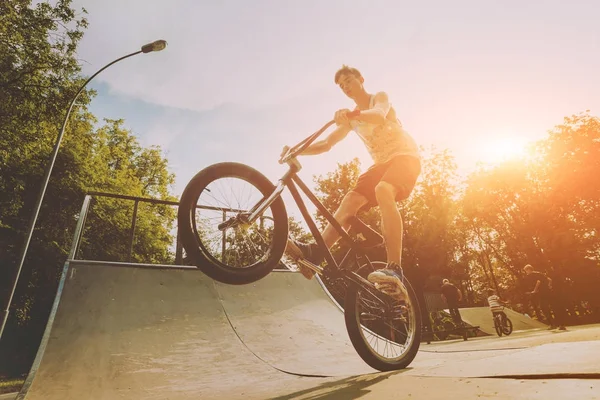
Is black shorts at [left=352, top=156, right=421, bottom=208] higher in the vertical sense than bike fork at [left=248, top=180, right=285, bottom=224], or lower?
higher

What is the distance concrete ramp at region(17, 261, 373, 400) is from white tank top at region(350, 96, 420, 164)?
85.2 inches

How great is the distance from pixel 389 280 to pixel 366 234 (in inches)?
22.8

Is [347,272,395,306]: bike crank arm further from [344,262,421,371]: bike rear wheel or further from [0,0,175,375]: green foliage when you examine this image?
[0,0,175,375]: green foliage

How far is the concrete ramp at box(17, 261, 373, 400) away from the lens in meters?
3.39

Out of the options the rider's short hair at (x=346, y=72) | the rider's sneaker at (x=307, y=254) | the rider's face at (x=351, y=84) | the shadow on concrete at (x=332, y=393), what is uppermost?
the rider's short hair at (x=346, y=72)

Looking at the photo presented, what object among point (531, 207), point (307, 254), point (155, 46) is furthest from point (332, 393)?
point (531, 207)

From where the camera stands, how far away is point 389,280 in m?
3.15

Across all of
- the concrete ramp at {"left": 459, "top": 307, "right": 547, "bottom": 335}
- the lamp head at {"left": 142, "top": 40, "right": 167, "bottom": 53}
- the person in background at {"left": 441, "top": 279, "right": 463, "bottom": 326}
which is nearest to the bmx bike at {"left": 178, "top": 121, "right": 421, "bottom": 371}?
the person in background at {"left": 441, "top": 279, "right": 463, "bottom": 326}

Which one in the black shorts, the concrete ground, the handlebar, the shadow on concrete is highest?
the handlebar

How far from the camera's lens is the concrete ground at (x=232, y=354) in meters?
2.04

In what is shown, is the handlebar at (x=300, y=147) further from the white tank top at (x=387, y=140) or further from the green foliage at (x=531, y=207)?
the green foliage at (x=531, y=207)

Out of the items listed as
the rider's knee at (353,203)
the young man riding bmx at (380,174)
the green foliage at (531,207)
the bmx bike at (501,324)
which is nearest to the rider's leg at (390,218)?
the young man riding bmx at (380,174)

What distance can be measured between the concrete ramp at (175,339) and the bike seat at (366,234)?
4.14 ft

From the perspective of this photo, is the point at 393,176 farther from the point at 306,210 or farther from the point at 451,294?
the point at 451,294
